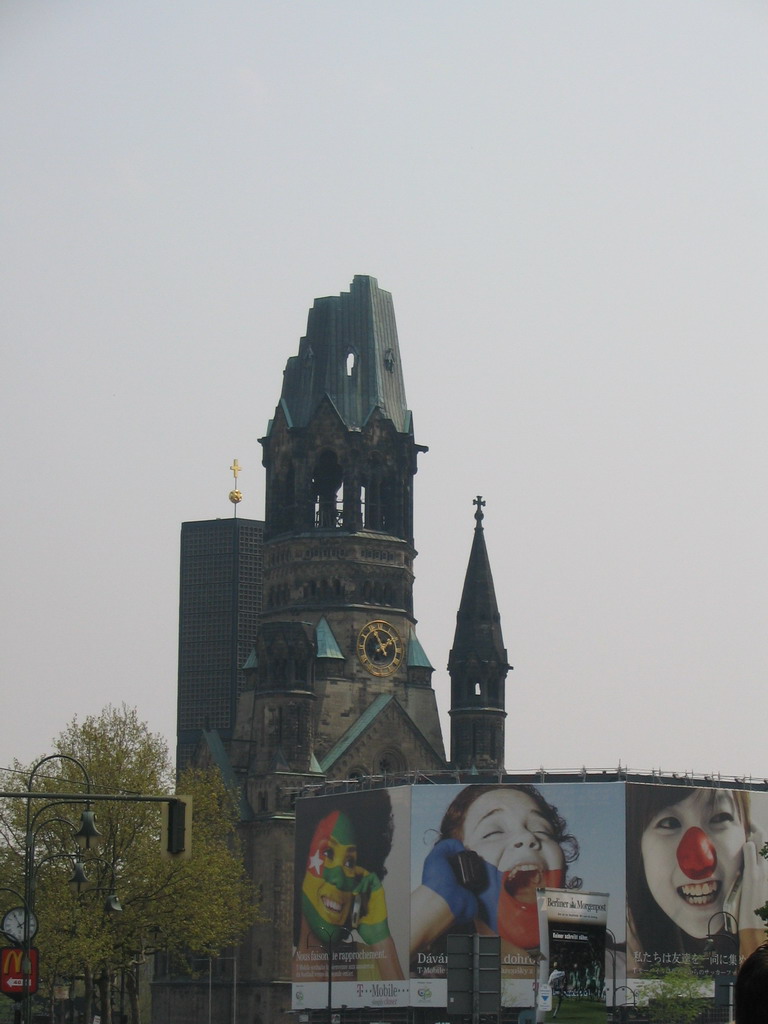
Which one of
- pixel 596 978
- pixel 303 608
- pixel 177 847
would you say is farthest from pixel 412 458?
pixel 177 847

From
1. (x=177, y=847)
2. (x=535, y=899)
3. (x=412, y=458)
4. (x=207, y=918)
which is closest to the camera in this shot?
(x=177, y=847)

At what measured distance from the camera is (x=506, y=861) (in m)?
118

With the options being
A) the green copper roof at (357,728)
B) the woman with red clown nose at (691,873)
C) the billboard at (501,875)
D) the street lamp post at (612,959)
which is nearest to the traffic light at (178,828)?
the street lamp post at (612,959)

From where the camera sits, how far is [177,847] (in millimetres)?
37469

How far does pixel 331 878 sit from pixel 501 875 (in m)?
9.72

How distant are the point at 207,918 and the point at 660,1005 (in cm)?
3506

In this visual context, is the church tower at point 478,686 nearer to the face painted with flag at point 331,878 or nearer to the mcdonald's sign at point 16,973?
the face painted with flag at point 331,878

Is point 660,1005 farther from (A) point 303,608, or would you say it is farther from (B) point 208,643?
(B) point 208,643

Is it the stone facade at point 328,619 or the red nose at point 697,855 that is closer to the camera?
the red nose at point 697,855

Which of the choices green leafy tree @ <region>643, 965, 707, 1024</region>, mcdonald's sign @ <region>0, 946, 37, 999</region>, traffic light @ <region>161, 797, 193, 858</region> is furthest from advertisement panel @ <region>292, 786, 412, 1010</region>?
traffic light @ <region>161, 797, 193, 858</region>

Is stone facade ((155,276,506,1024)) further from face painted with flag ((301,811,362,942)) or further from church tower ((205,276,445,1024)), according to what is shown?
face painted with flag ((301,811,362,942))

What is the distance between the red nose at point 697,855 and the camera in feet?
389

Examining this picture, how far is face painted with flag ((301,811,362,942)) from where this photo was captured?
120 metres

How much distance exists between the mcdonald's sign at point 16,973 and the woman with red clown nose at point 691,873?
6234 centimetres
